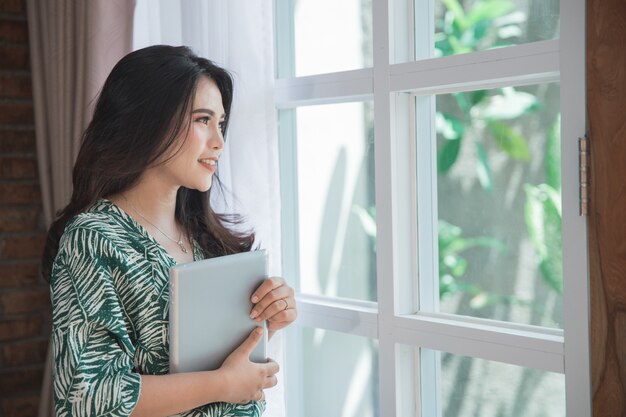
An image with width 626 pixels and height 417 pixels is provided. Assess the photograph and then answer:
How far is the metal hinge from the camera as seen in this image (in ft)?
3.85

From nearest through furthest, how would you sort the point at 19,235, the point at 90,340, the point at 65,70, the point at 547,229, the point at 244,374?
the point at 90,340 < the point at 244,374 < the point at 547,229 < the point at 65,70 < the point at 19,235

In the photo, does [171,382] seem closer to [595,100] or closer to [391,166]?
[391,166]

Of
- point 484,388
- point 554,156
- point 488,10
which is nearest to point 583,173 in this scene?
point 554,156

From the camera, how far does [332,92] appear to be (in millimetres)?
1697

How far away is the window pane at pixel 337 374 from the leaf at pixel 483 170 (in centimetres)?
49

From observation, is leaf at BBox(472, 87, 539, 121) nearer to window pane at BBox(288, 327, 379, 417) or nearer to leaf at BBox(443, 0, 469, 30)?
leaf at BBox(443, 0, 469, 30)

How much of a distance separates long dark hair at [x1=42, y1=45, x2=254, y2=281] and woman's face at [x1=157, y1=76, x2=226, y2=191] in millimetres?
16

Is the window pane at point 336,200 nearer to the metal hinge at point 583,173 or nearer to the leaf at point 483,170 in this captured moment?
the leaf at point 483,170

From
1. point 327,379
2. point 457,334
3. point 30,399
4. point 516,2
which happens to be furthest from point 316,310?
point 30,399


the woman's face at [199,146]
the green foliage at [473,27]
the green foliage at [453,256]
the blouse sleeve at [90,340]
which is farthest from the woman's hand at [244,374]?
the green foliage at [473,27]

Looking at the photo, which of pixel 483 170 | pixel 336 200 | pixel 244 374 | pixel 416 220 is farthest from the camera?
pixel 336 200

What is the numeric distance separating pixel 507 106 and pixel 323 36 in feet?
1.91

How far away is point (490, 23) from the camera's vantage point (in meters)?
1.46

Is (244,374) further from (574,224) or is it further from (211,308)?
(574,224)
